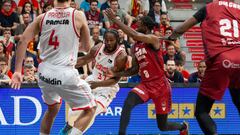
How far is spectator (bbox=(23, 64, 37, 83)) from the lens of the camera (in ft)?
52.3

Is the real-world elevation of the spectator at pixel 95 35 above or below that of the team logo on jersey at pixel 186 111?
above

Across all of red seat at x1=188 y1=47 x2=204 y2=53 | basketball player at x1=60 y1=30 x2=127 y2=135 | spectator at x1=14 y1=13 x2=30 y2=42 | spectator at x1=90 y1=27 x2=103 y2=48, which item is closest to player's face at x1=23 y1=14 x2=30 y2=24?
spectator at x1=14 y1=13 x2=30 y2=42

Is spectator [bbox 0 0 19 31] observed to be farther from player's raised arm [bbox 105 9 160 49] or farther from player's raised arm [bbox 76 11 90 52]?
player's raised arm [bbox 76 11 90 52]

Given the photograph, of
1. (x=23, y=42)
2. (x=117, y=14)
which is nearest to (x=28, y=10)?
(x=117, y=14)

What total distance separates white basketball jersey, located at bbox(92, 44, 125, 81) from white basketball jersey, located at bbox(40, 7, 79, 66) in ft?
8.51

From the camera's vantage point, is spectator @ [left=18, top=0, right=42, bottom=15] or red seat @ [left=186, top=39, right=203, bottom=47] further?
red seat @ [left=186, top=39, right=203, bottom=47]

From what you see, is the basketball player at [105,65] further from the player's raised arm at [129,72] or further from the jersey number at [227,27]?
the jersey number at [227,27]

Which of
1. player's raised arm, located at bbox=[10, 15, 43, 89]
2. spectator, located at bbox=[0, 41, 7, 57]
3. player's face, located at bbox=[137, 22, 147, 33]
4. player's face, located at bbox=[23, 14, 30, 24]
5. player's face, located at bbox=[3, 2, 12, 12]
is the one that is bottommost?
spectator, located at bbox=[0, 41, 7, 57]

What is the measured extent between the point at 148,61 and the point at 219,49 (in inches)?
97.5

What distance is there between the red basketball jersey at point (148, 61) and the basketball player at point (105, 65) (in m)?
0.44

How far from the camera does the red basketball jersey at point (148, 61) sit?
12.3 meters

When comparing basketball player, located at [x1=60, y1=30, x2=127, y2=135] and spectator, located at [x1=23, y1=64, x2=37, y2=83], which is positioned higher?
basketball player, located at [x1=60, y1=30, x2=127, y2=135]

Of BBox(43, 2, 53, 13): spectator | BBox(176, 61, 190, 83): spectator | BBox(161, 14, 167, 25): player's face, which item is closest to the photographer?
BBox(176, 61, 190, 83): spectator

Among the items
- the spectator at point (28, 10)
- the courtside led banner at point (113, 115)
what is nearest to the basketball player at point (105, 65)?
the courtside led banner at point (113, 115)
